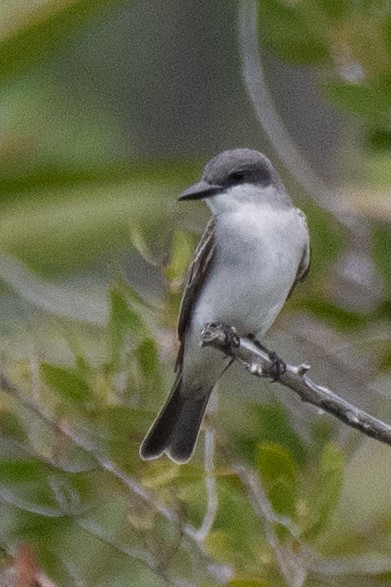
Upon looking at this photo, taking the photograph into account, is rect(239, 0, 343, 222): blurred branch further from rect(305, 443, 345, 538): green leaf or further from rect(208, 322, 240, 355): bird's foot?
rect(305, 443, 345, 538): green leaf

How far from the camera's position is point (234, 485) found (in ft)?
14.7

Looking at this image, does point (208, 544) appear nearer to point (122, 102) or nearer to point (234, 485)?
point (234, 485)

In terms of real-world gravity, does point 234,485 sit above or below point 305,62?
below

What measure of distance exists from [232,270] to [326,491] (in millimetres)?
724

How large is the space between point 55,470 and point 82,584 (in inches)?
13.9

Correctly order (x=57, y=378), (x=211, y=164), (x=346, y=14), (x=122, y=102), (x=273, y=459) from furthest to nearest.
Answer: (x=122, y=102)
(x=346, y=14)
(x=211, y=164)
(x=57, y=378)
(x=273, y=459)

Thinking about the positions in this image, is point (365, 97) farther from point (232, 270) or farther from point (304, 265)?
point (232, 270)

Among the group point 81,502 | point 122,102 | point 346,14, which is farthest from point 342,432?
point 122,102

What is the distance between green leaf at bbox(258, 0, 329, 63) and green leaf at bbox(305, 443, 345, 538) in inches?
56.1

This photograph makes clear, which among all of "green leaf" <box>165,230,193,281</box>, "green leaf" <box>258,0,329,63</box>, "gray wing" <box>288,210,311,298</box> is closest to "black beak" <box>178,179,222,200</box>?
"green leaf" <box>165,230,193,281</box>

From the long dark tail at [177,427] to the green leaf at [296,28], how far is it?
40.6 inches

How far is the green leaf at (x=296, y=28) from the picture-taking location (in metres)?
4.85

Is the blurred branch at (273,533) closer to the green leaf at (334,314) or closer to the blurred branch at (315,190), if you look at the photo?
the green leaf at (334,314)

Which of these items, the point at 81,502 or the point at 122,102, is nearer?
the point at 81,502
